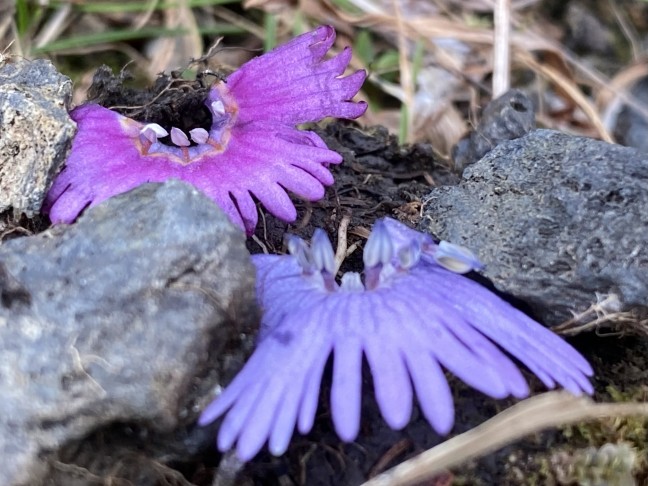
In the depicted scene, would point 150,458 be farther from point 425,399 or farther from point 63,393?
point 425,399

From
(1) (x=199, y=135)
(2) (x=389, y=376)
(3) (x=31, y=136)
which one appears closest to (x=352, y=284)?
(2) (x=389, y=376)

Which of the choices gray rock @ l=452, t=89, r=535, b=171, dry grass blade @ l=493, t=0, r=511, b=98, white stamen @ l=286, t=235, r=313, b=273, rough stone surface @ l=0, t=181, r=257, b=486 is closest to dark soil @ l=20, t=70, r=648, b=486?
rough stone surface @ l=0, t=181, r=257, b=486

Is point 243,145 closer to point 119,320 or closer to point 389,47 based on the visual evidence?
point 119,320

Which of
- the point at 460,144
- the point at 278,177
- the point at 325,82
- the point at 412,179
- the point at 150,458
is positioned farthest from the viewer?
the point at 460,144

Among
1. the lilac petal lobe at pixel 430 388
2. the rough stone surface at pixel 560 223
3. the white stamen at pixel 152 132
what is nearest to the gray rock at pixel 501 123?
the rough stone surface at pixel 560 223

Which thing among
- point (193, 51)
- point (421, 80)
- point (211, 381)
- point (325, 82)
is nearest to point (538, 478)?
point (211, 381)

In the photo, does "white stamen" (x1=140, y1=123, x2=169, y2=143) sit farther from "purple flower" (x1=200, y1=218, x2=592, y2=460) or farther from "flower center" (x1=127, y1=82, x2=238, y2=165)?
"purple flower" (x1=200, y1=218, x2=592, y2=460)
